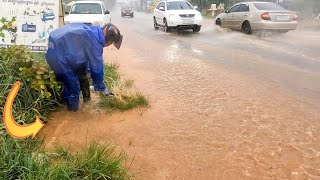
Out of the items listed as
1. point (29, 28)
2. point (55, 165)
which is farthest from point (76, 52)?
point (29, 28)

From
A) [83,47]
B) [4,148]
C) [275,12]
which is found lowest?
Answer: [4,148]

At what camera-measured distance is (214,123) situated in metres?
4.72

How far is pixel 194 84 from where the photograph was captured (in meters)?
6.68

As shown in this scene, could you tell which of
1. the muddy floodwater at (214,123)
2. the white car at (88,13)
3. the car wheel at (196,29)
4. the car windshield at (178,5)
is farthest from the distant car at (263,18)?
the white car at (88,13)

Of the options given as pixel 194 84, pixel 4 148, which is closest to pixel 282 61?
pixel 194 84

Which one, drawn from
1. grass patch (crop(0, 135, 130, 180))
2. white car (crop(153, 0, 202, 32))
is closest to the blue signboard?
grass patch (crop(0, 135, 130, 180))

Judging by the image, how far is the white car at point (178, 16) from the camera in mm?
13719

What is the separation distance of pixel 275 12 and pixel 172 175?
A: 10.4 metres

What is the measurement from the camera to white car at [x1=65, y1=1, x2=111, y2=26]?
10.9m

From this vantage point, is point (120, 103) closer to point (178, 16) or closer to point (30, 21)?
point (30, 21)

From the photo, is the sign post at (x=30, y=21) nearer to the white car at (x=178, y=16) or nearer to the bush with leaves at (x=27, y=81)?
the bush with leaves at (x=27, y=81)

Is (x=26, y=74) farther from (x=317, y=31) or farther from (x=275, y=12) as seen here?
(x=317, y=31)

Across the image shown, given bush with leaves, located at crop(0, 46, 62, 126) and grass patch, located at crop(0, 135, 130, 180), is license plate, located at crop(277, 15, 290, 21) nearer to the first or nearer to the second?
bush with leaves, located at crop(0, 46, 62, 126)

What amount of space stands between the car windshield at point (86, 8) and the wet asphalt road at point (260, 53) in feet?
5.39
